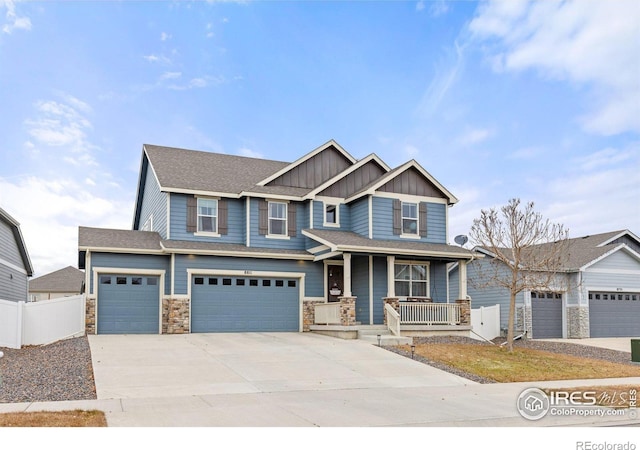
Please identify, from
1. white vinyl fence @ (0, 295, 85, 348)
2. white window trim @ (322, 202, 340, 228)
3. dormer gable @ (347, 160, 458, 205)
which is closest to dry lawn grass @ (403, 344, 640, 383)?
dormer gable @ (347, 160, 458, 205)

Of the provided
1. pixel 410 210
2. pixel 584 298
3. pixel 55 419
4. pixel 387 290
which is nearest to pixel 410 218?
A: pixel 410 210

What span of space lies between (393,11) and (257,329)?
12870 mm

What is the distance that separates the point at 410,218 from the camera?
26.4 metres

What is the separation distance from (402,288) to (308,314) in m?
4.00

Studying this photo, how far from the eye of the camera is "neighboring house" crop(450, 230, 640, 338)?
94.5 ft

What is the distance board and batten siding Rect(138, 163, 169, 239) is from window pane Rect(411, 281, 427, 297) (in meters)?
10.3

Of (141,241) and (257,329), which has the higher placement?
(141,241)

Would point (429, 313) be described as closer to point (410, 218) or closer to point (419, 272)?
point (419, 272)

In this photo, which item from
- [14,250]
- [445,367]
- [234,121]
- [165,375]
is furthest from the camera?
[14,250]

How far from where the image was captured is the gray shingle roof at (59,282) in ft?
174

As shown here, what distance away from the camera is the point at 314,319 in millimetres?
25375

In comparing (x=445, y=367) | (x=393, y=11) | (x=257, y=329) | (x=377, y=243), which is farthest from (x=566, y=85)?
(x=257, y=329)

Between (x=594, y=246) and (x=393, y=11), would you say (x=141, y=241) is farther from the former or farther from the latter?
(x=594, y=246)

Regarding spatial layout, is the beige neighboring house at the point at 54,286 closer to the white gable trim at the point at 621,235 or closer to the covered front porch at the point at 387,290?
the covered front porch at the point at 387,290
